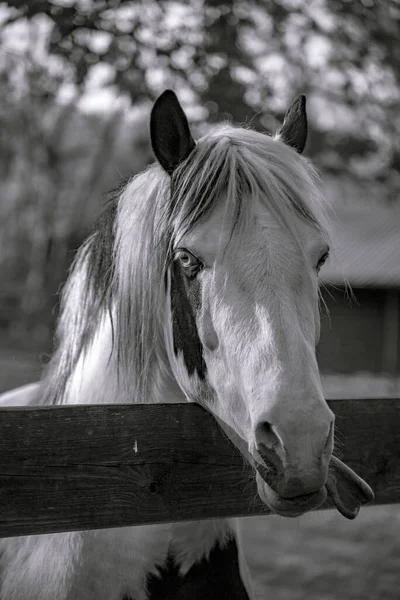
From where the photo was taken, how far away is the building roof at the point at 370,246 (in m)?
25.3

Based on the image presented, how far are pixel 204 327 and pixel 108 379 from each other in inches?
20.5

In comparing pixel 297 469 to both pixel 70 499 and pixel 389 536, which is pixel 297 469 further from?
pixel 389 536

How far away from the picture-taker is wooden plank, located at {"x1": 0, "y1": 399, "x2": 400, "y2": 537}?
5.82 ft

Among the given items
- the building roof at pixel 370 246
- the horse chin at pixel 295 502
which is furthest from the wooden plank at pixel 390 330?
the horse chin at pixel 295 502

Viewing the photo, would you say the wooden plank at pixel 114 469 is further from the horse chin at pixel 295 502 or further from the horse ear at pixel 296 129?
the horse ear at pixel 296 129

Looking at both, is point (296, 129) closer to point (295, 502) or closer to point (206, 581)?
point (295, 502)

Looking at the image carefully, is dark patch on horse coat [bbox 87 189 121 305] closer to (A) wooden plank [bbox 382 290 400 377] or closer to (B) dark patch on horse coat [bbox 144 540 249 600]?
(B) dark patch on horse coat [bbox 144 540 249 600]

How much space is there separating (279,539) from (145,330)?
5249 millimetres

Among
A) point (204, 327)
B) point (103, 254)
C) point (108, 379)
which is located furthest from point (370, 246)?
point (204, 327)

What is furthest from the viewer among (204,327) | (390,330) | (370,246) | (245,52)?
(370,246)

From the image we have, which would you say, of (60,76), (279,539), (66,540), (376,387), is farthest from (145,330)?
(376,387)

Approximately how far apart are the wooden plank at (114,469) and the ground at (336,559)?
2464 millimetres

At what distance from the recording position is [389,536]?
23.1 feet

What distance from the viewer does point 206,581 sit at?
2072 millimetres
